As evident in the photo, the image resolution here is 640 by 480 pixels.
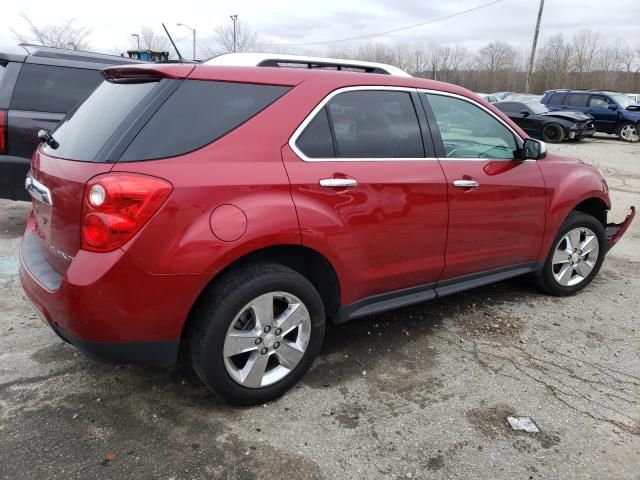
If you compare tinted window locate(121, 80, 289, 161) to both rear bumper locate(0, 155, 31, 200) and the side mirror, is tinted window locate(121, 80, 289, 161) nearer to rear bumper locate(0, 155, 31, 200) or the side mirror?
the side mirror

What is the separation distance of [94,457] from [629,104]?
72.8ft

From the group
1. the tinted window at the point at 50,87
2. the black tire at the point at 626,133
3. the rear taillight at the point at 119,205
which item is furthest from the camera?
the black tire at the point at 626,133

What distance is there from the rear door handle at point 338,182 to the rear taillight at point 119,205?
83 cm

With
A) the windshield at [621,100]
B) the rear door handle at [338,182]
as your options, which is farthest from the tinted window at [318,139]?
the windshield at [621,100]

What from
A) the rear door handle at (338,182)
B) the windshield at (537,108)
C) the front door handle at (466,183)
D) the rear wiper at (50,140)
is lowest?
the windshield at (537,108)

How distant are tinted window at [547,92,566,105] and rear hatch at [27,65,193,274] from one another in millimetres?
20931

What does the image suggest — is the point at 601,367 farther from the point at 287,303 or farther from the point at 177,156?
the point at 177,156

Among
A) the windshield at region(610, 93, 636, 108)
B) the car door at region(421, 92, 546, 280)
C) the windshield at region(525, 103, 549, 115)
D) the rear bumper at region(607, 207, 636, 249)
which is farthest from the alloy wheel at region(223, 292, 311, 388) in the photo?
the windshield at region(610, 93, 636, 108)

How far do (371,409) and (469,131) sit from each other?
2.00 metres

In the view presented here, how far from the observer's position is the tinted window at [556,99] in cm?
2059

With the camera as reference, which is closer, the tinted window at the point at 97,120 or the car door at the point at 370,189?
the tinted window at the point at 97,120

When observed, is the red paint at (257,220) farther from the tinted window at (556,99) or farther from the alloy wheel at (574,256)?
the tinted window at (556,99)

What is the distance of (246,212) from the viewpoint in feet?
8.23

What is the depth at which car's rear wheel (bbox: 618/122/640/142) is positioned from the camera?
19438mm
